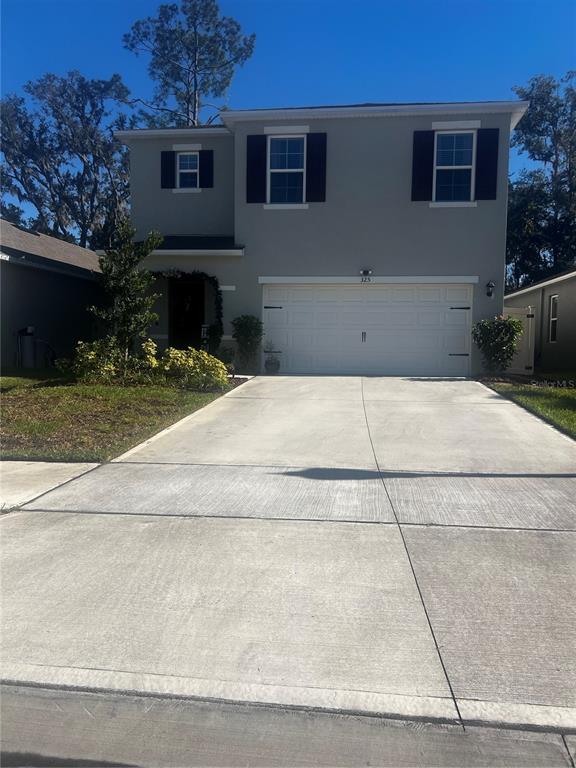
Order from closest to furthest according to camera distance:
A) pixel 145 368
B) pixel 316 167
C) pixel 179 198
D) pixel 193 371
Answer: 1. pixel 193 371
2. pixel 145 368
3. pixel 316 167
4. pixel 179 198

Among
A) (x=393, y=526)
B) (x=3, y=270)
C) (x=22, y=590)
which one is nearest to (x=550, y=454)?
(x=393, y=526)

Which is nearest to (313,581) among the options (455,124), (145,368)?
(145,368)

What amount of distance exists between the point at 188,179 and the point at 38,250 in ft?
16.9

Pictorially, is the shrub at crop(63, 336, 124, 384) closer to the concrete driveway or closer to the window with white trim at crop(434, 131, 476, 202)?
the concrete driveway

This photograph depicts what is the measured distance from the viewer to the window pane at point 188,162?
683 inches

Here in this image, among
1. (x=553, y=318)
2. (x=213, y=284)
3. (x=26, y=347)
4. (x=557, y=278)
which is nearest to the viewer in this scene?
(x=213, y=284)

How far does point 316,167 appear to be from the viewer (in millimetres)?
15391

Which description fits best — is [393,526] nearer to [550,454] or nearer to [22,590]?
[22,590]

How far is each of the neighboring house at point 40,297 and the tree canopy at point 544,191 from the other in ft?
69.8

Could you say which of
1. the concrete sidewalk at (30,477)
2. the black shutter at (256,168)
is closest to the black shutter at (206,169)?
the black shutter at (256,168)

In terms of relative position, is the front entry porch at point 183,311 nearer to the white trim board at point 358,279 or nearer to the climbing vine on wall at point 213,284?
the climbing vine on wall at point 213,284

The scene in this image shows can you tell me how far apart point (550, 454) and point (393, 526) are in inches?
137

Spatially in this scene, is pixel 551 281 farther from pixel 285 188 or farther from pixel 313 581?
pixel 313 581

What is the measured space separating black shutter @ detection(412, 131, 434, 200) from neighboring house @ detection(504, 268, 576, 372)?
5311 millimetres
